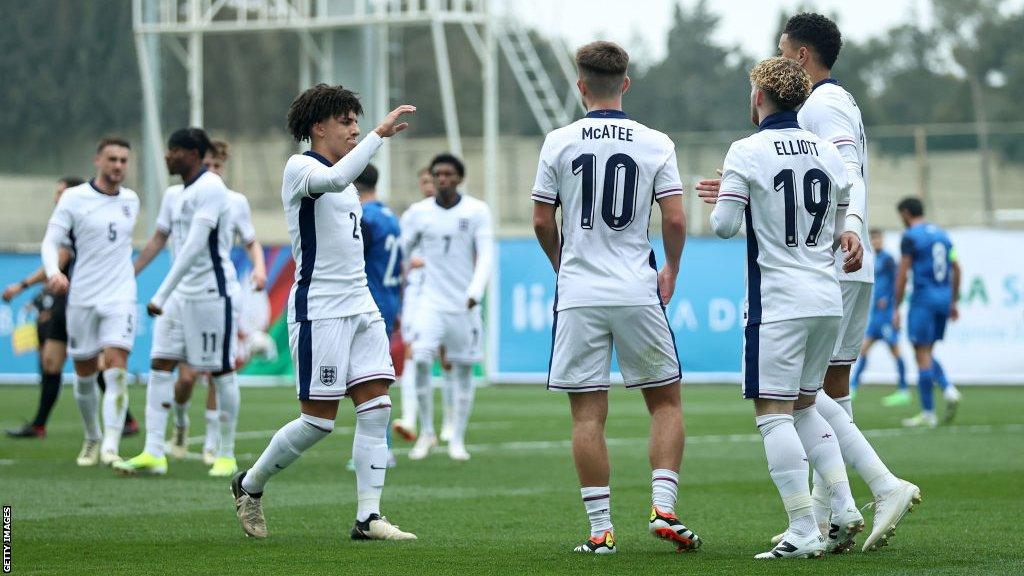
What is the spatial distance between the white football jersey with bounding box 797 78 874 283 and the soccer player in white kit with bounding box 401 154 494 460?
6095 millimetres

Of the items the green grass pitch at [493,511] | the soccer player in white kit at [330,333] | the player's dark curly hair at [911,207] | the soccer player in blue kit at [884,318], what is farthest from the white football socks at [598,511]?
the soccer player in blue kit at [884,318]

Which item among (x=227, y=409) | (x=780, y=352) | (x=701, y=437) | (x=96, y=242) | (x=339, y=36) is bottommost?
(x=701, y=437)

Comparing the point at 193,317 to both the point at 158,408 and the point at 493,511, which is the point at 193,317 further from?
the point at 493,511

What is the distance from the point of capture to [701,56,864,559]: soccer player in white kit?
6648 mm

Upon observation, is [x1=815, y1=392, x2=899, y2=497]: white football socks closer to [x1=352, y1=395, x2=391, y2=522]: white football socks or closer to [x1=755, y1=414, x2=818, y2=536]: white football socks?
[x1=755, y1=414, x2=818, y2=536]: white football socks

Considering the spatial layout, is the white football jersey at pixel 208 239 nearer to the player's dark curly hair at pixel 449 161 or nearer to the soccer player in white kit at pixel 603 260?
the player's dark curly hair at pixel 449 161

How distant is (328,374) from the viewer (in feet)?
25.0

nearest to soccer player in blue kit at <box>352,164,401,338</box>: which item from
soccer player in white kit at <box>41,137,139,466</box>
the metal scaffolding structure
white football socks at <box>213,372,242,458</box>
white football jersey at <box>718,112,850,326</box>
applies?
white football socks at <box>213,372,242,458</box>

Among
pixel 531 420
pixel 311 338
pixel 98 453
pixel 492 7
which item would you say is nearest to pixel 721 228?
pixel 311 338

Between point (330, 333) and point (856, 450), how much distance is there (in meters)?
2.57

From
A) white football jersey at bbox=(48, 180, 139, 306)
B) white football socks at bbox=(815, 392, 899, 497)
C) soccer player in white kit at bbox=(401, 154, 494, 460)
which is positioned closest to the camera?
white football socks at bbox=(815, 392, 899, 497)

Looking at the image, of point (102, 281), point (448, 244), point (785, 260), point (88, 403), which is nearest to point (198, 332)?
point (102, 281)

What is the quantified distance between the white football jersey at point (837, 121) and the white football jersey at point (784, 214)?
0.45m

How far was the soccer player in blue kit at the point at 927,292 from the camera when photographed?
53.9ft
